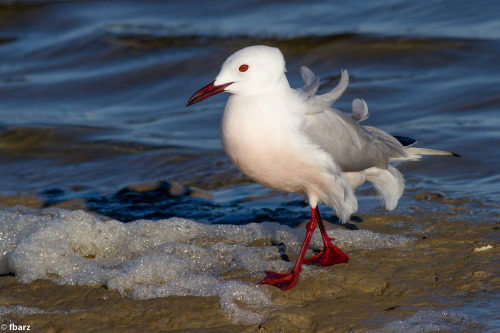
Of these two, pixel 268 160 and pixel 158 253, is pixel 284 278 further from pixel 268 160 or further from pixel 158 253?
pixel 158 253

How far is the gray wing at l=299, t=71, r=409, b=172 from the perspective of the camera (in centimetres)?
519

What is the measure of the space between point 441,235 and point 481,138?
3.51 meters

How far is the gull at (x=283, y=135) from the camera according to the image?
4914 millimetres

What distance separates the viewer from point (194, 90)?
1226 cm

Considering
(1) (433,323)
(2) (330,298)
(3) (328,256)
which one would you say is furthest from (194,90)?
(1) (433,323)

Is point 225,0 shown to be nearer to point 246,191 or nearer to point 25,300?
point 246,191

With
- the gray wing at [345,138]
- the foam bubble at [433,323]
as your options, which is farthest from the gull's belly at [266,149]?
the foam bubble at [433,323]

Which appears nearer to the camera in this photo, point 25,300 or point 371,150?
point 25,300

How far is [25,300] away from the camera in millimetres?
4754

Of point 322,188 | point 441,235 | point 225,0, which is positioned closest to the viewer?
point 322,188

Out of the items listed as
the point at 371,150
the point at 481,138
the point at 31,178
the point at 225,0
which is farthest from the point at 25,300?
the point at 225,0

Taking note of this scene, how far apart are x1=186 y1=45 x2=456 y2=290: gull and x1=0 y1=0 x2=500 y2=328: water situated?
1504 millimetres

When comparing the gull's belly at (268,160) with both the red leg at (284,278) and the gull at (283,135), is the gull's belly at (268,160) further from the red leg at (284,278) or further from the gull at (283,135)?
the red leg at (284,278)

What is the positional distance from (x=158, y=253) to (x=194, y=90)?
7000mm
